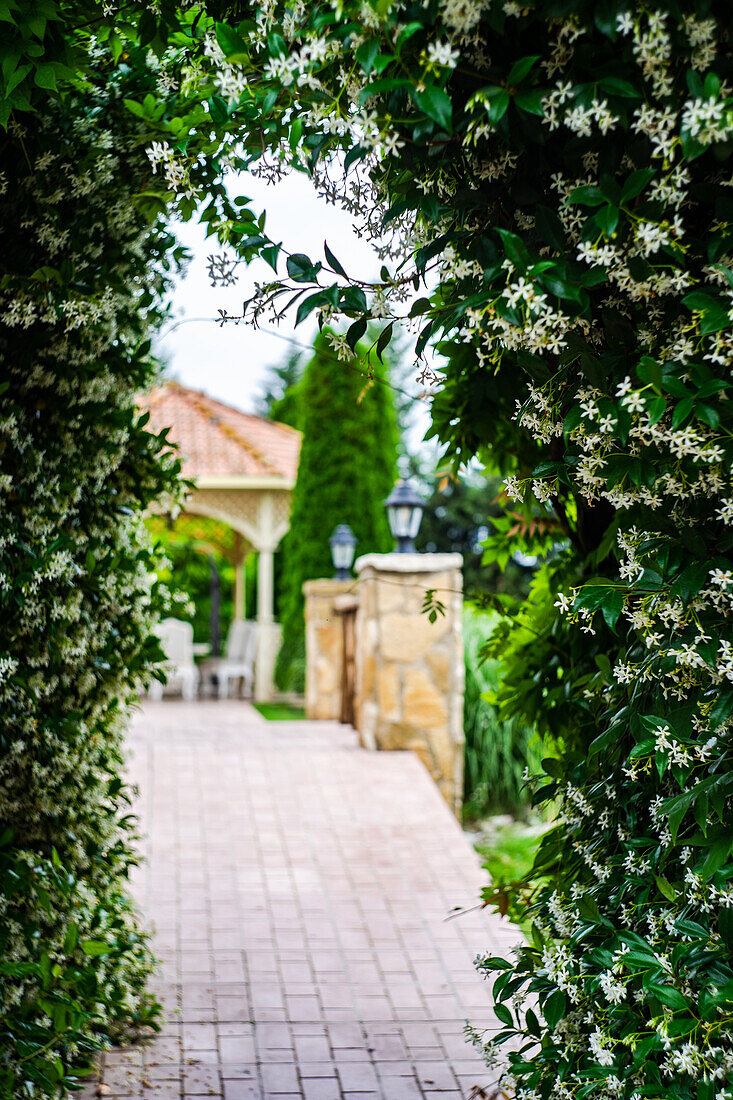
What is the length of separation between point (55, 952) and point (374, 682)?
4080 millimetres

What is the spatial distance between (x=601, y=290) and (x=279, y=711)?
10599 mm

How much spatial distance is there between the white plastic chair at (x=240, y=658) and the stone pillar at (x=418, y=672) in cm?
656

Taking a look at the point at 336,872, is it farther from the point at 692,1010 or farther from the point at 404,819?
the point at 692,1010

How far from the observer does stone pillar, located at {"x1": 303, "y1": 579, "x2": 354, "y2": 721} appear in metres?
9.53

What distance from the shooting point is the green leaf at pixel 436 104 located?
4.36ft

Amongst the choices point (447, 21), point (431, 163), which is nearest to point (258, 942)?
point (431, 163)

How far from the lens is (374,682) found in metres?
6.80

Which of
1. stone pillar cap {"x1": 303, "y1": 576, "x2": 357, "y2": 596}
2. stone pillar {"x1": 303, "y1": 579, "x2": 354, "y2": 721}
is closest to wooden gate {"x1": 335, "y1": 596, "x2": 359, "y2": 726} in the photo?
stone pillar {"x1": 303, "y1": 579, "x2": 354, "y2": 721}

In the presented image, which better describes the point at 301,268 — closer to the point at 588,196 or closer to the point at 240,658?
the point at 588,196

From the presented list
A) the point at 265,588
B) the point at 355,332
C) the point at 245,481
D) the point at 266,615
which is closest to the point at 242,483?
the point at 245,481

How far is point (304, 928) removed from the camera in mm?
4207

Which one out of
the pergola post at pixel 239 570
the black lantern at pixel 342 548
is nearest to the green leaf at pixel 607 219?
the black lantern at pixel 342 548

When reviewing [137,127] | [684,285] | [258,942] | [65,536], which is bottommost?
[258,942]

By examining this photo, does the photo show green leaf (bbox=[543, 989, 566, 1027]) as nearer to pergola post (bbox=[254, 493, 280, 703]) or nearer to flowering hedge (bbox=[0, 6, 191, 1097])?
flowering hedge (bbox=[0, 6, 191, 1097])
